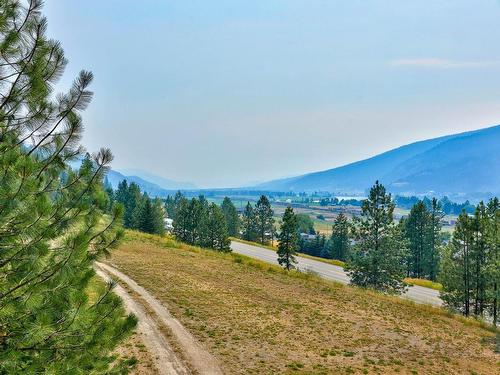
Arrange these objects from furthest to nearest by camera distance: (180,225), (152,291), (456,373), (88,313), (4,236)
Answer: (180,225), (152,291), (456,373), (88,313), (4,236)

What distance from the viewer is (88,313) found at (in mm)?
5223

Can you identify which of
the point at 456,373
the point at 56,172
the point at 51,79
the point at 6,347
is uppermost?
the point at 51,79

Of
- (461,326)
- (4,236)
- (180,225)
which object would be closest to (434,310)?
(461,326)

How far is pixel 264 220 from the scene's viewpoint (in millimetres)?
101312

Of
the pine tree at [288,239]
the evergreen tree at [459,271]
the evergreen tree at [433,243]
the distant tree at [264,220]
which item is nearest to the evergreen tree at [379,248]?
the evergreen tree at [459,271]

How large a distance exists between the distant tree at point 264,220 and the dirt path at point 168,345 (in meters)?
79.9

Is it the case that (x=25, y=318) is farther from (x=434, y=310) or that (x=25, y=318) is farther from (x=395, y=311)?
(x=434, y=310)

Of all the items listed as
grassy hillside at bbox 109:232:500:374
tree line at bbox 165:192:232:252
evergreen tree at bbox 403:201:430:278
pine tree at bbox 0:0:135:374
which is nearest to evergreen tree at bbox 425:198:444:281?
evergreen tree at bbox 403:201:430:278

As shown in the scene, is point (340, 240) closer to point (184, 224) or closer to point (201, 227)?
point (201, 227)

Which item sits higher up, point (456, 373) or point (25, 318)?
point (25, 318)

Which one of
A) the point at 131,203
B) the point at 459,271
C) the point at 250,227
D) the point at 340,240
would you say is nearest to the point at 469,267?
the point at 459,271

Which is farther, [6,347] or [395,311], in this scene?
[395,311]

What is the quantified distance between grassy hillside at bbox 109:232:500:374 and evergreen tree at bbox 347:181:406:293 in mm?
8387

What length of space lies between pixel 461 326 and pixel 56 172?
24179 millimetres
